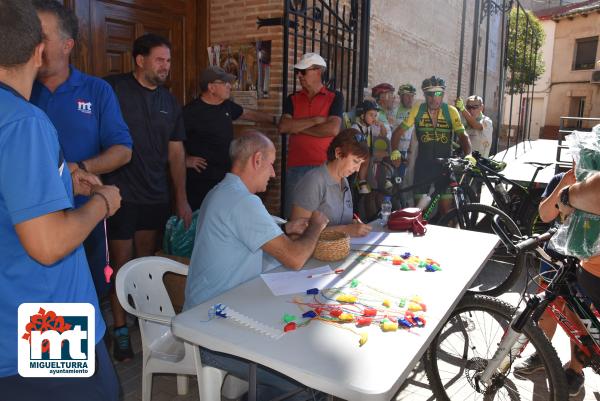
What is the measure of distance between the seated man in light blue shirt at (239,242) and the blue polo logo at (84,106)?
89 centimetres

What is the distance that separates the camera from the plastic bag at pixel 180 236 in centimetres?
348

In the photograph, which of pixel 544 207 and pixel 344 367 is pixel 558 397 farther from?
pixel 344 367

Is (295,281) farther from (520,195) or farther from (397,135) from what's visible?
(520,195)

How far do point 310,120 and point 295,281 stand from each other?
7.63 ft

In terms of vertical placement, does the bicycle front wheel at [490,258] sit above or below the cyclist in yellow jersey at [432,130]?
below

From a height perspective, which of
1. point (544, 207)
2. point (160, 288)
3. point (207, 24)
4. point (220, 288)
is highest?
point (207, 24)

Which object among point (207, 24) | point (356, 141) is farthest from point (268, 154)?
point (207, 24)

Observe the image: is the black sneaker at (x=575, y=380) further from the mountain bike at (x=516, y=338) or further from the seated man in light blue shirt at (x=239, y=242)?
the seated man in light blue shirt at (x=239, y=242)

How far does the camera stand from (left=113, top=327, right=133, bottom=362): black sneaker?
10.2 feet

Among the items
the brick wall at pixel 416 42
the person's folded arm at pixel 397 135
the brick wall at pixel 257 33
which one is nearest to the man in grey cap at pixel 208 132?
the brick wall at pixel 257 33

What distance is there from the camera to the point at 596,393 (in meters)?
2.89

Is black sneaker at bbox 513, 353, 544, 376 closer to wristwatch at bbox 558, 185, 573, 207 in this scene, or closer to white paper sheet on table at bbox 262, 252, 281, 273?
wristwatch at bbox 558, 185, 573, 207

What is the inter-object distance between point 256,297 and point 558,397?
143cm

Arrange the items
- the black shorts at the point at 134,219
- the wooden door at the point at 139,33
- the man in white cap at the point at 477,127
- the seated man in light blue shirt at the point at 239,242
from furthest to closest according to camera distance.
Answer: the man in white cap at the point at 477,127 → the wooden door at the point at 139,33 → the black shorts at the point at 134,219 → the seated man in light blue shirt at the point at 239,242
